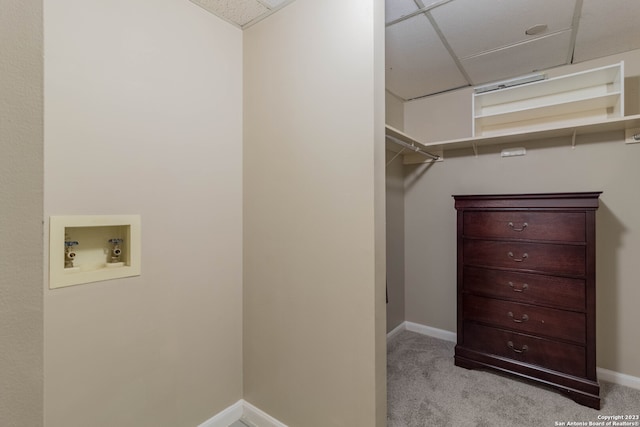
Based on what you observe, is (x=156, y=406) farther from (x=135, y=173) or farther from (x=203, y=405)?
(x=135, y=173)

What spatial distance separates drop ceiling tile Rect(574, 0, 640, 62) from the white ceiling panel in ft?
2.55

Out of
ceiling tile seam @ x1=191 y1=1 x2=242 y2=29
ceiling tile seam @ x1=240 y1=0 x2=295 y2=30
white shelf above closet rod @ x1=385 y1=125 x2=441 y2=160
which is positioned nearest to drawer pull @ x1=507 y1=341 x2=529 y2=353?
white shelf above closet rod @ x1=385 y1=125 x2=441 y2=160

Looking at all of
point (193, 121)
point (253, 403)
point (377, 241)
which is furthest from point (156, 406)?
point (193, 121)

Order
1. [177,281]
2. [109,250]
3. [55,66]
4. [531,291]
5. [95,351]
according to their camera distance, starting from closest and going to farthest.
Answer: [55,66], [95,351], [109,250], [177,281], [531,291]

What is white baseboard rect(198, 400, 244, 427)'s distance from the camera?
5.57ft

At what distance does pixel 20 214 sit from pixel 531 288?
8.40 ft

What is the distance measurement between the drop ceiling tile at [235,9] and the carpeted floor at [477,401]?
2525 mm

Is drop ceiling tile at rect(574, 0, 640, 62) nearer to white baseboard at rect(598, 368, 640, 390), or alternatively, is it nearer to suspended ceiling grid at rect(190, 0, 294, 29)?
suspended ceiling grid at rect(190, 0, 294, 29)

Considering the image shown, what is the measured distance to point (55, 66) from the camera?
1178 mm

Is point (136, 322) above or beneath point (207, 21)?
beneath

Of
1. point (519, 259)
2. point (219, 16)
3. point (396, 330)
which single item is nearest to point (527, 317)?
point (519, 259)

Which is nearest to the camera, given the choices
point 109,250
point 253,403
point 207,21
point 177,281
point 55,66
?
point 55,66

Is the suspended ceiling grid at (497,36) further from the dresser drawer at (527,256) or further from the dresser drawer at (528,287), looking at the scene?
the dresser drawer at (528,287)

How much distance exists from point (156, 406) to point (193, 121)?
4.86 feet
